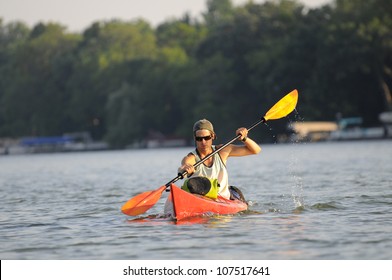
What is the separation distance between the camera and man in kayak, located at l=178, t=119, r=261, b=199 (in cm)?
1482

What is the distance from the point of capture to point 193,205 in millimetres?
15039

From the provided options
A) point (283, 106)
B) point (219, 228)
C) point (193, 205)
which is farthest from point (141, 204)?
point (283, 106)

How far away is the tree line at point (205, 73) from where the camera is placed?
78.8m

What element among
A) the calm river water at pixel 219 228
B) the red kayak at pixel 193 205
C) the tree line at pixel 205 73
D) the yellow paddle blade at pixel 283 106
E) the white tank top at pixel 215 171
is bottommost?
the calm river water at pixel 219 228

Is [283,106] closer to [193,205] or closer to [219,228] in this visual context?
[193,205]

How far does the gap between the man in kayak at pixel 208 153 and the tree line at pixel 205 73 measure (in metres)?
60.7

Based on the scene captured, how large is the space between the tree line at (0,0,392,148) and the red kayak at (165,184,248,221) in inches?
2402

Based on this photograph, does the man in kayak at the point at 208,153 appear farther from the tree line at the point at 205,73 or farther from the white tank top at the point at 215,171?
the tree line at the point at 205,73

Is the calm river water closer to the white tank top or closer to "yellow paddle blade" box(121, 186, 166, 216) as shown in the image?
"yellow paddle blade" box(121, 186, 166, 216)

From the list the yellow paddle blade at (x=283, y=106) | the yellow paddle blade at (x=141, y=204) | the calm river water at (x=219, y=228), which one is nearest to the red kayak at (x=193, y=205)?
the calm river water at (x=219, y=228)

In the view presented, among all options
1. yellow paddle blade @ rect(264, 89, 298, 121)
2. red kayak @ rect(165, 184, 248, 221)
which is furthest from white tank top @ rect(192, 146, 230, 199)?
yellow paddle blade @ rect(264, 89, 298, 121)

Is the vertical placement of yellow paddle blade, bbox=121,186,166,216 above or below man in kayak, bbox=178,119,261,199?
below

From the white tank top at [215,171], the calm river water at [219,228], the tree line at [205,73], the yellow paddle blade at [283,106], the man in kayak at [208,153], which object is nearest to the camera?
the calm river water at [219,228]

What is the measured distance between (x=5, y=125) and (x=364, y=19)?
57887 mm
